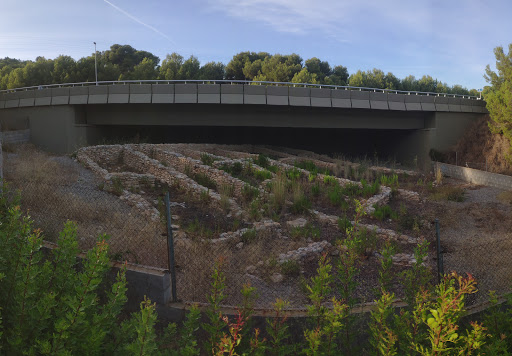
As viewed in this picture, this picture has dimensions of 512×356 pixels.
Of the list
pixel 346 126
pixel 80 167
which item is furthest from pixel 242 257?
pixel 346 126

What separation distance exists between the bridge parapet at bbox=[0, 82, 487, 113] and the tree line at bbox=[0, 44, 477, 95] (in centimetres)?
1700

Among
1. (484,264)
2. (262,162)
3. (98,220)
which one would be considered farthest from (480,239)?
(262,162)

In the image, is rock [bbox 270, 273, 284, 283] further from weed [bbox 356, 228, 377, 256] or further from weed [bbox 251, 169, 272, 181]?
weed [bbox 251, 169, 272, 181]

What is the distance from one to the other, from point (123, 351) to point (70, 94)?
72.0 ft

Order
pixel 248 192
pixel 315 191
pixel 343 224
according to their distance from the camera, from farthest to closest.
Result: pixel 315 191
pixel 248 192
pixel 343 224

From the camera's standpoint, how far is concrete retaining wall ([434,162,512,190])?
49.6 feet

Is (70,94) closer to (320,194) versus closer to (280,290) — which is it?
(320,194)

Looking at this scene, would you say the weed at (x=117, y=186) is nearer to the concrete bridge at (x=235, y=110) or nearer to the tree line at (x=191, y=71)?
the concrete bridge at (x=235, y=110)

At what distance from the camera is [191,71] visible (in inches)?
1761

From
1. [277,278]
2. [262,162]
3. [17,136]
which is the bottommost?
[277,278]

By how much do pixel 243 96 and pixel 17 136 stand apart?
14205 mm

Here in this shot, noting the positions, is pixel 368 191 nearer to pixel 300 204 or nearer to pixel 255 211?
pixel 300 204

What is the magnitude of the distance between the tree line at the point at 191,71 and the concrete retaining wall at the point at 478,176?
68.8 ft

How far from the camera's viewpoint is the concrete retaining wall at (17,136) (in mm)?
21888
